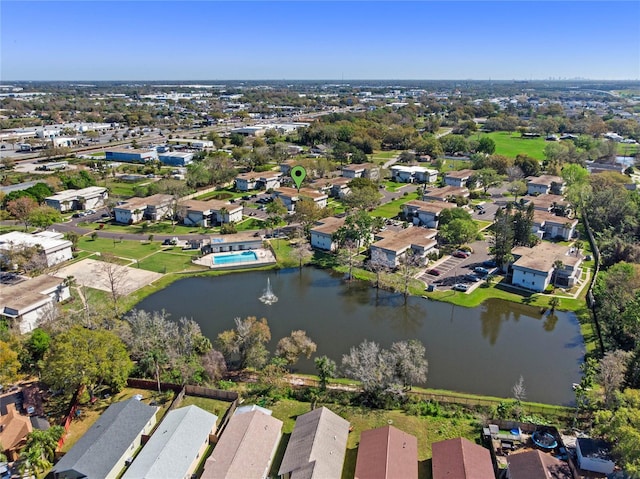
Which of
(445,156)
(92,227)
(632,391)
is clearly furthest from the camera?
(445,156)

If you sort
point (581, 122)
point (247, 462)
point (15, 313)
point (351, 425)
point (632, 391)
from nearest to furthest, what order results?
point (247, 462) → point (632, 391) → point (351, 425) → point (15, 313) → point (581, 122)

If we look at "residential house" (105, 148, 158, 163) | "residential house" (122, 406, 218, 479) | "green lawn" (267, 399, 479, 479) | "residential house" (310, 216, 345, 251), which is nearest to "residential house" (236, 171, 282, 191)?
"residential house" (310, 216, 345, 251)

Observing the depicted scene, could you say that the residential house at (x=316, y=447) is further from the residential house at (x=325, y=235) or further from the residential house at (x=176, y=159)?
the residential house at (x=176, y=159)

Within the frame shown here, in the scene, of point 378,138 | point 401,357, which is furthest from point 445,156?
point 401,357

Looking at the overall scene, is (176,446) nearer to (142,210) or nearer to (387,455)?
(387,455)

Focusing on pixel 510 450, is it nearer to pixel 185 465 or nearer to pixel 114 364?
pixel 185 465
